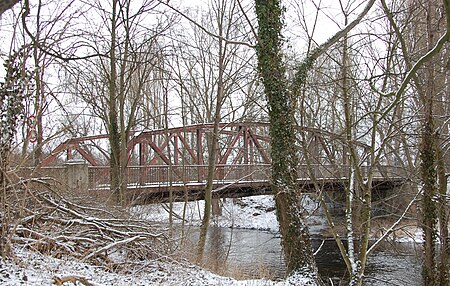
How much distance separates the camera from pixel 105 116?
38.6 feet

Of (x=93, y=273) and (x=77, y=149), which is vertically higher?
(x=77, y=149)

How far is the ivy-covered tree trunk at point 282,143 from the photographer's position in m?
7.48

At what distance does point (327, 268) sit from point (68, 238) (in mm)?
10693

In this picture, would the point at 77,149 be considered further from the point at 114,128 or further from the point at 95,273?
the point at 95,273

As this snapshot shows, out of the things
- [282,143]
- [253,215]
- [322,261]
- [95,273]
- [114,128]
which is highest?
[114,128]

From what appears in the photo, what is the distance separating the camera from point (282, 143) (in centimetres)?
780

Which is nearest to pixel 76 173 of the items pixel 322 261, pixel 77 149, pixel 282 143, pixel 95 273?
pixel 77 149

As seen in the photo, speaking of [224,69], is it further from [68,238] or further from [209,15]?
[68,238]

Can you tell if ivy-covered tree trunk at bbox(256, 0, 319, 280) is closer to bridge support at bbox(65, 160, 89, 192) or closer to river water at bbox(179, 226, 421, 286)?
river water at bbox(179, 226, 421, 286)

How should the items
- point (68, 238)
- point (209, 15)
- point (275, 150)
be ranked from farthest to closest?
point (209, 15) → point (275, 150) → point (68, 238)

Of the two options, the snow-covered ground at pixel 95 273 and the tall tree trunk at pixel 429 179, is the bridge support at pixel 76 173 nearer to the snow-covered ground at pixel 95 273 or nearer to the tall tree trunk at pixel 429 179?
the snow-covered ground at pixel 95 273

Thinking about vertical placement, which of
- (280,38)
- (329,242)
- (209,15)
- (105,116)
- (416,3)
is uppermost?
(209,15)

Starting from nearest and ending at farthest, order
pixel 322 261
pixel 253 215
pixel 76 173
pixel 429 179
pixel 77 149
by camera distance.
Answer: pixel 429 179
pixel 76 173
pixel 77 149
pixel 322 261
pixel 253 215

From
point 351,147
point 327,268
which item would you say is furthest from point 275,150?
point 327,268
